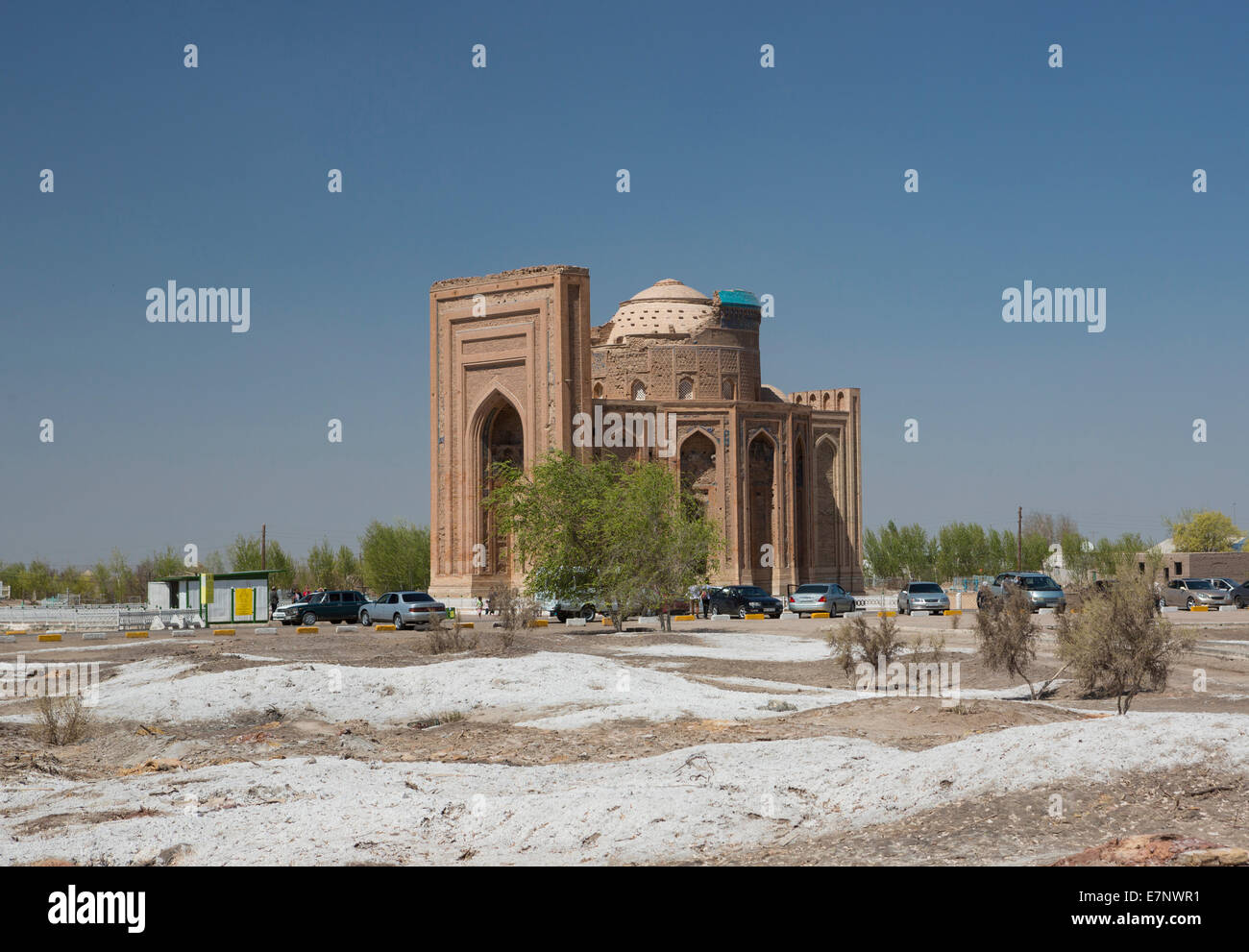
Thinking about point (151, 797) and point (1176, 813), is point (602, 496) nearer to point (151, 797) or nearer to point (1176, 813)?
point (151, 797)

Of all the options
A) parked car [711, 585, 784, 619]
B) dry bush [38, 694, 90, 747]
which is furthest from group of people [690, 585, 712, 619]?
dry bush [38, 694, 90, 747]

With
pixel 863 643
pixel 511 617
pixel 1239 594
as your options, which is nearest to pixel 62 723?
pixel 863 643

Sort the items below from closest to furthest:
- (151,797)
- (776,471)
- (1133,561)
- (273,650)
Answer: (151,797) < (1133,561) < (273,650) < (776,471)

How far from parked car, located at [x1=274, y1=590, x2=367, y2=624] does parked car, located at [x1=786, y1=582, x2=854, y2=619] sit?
14.4 m

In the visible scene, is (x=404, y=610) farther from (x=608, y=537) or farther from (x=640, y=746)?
(x=640, y=746)

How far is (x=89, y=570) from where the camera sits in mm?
100125

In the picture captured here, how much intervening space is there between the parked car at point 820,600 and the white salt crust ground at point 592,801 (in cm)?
3013

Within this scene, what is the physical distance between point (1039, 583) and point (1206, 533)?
2257 inches

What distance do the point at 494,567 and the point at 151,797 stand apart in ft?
142

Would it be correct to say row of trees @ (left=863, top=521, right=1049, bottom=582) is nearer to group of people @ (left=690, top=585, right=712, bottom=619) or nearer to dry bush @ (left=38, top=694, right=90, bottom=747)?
group of people @ (left=690, top=585, right=712, bottom=619)

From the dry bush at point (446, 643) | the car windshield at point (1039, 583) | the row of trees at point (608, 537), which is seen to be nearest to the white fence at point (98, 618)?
the row of trees at point (608, 537)

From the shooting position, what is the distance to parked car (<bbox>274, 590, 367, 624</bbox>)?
40.2 metres

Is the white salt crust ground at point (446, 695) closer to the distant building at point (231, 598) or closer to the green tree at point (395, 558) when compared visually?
the distant building at point (231, 598)
